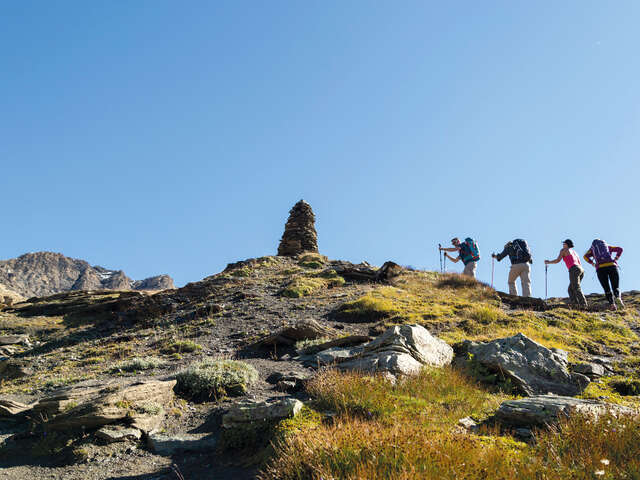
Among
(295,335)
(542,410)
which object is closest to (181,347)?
(295,335)

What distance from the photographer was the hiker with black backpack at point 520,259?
1852 centimetres

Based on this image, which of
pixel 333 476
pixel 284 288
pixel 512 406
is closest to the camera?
pixel 333 476

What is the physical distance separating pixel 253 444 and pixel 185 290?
17.9 meters

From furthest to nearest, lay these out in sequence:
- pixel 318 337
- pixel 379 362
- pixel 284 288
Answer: pixel 284 288
pixel 318 337
pixel 379 362

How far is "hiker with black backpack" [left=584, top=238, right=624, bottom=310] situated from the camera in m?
16.7

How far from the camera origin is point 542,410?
5.96 m

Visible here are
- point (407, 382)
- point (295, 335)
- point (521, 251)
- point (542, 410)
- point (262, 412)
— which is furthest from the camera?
point (521, 251)

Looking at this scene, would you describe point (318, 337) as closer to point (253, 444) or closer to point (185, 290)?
point (253, 444)

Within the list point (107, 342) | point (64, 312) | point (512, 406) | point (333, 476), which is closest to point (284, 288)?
point (107, 342)

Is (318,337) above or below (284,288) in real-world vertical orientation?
below

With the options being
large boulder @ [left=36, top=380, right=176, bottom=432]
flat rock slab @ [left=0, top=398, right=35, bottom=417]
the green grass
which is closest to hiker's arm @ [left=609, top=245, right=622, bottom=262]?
the green grass

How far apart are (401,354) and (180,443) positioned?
4.70m

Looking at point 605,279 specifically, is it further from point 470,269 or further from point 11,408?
point 11,408

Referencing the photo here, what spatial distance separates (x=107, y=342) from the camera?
16797 millimetres
